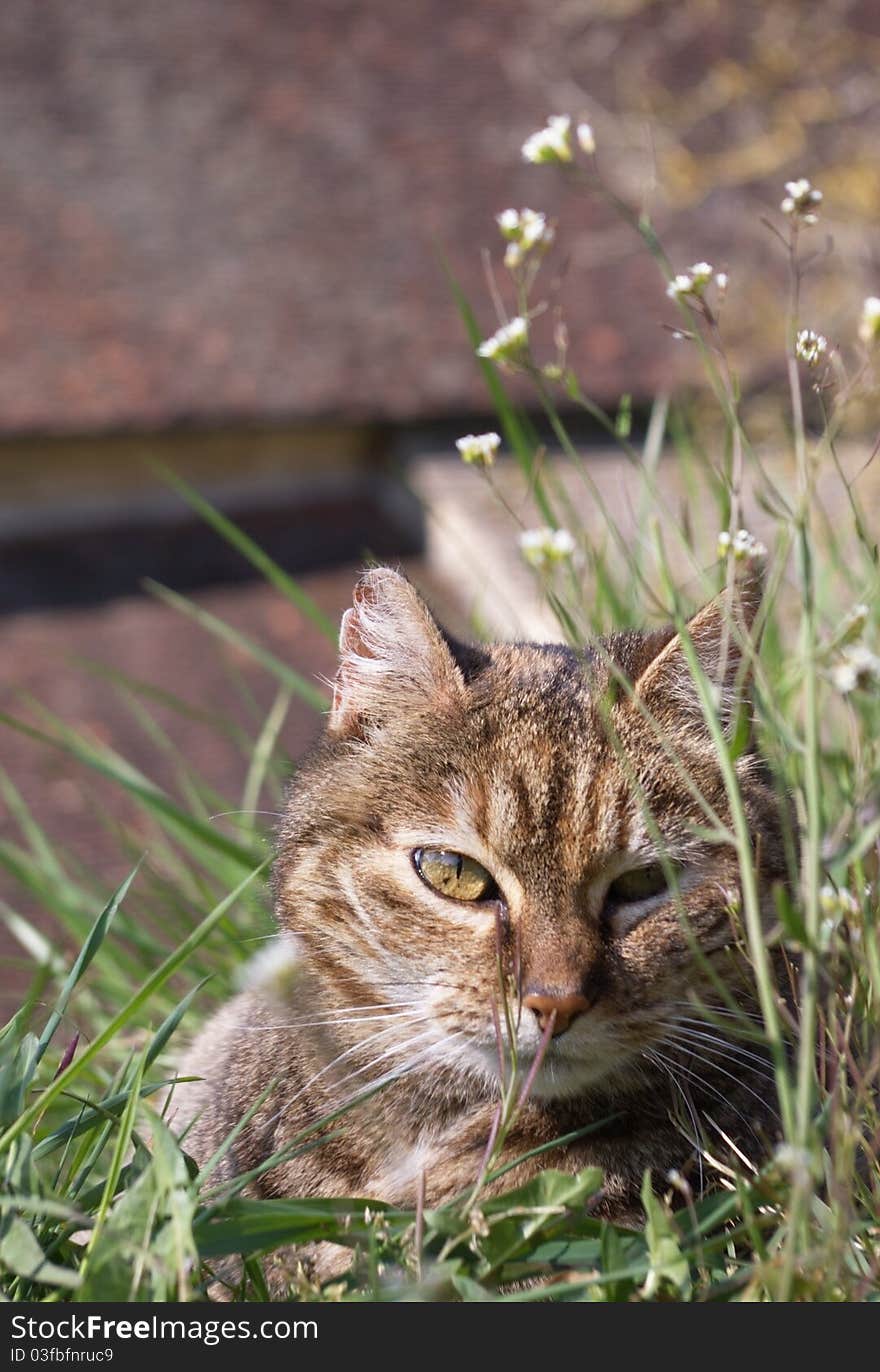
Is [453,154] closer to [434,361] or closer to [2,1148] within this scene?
[434,361]

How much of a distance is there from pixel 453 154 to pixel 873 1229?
40.4 feet

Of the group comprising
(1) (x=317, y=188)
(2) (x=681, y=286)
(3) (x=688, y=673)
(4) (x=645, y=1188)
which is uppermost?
(1) (x=317, y=188)

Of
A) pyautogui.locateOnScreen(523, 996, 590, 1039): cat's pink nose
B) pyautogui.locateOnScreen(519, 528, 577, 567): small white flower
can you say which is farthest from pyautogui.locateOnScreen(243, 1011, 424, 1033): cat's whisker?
pyautogui.locateOnScreen(519, 528, 577, 567): small white flower

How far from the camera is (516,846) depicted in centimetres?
215

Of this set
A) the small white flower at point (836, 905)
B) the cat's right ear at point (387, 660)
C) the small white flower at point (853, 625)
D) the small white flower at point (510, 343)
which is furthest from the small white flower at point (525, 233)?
the small white flower at point (836, 905)

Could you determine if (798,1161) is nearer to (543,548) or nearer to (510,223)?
(543,548)

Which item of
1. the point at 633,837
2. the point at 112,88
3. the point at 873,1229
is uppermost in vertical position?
the point at 112,88

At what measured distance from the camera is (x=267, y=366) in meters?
11.8

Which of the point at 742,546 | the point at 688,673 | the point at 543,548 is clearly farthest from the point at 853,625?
the point at 688,673

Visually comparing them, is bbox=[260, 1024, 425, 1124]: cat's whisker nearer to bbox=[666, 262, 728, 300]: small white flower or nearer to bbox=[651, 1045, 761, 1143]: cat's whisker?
bbox=[651, 1045, 761, 1143]: cat's whisker

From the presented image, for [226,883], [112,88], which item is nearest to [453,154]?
[112,88]

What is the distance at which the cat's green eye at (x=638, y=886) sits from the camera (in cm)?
220

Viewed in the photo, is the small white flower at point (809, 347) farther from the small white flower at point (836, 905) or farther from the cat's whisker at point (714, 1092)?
the cat's whisker at point (714, 1092)

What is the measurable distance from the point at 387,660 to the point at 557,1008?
74 cm
